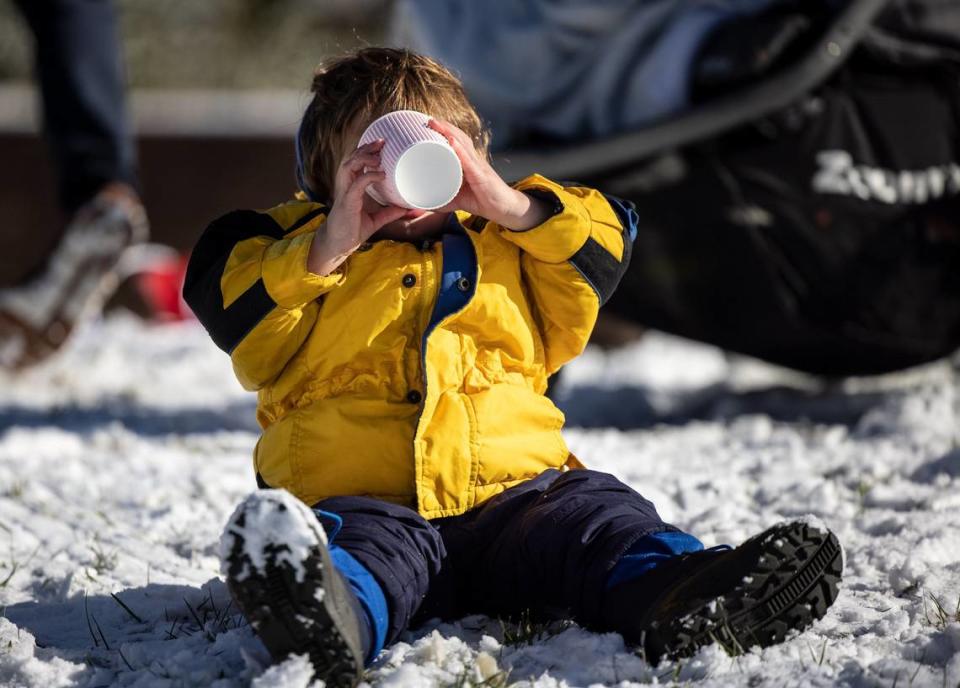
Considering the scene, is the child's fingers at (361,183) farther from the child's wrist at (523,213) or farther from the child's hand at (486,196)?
the child's wrist at (523,213)

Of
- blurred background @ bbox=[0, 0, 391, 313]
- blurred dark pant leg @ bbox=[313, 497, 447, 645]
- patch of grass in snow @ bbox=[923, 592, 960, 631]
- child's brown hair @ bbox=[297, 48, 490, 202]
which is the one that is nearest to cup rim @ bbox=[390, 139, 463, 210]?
child's brown hair @ bbox=[297, 48, 490, 202]

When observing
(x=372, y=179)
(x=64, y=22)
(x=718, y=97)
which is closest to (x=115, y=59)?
(x=64, y=22)

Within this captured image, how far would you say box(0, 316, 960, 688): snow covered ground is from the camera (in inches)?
63.2

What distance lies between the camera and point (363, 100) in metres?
1.90

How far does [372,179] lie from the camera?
1.74 metres

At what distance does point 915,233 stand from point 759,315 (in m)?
0.47

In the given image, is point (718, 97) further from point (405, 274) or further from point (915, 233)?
point (405, 274)

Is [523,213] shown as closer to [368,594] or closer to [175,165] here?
[368,594]

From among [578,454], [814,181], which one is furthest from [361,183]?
[814,181]

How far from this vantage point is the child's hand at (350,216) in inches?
68.7

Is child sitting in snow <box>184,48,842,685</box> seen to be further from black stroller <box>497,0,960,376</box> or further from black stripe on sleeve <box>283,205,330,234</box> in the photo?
black stroller <box>497,0,960,376</box>

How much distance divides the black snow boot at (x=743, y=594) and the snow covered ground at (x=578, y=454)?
3 centimetres

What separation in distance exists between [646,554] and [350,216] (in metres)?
0.63

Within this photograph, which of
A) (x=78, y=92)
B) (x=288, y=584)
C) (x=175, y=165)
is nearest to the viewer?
(x=288, y=584)
